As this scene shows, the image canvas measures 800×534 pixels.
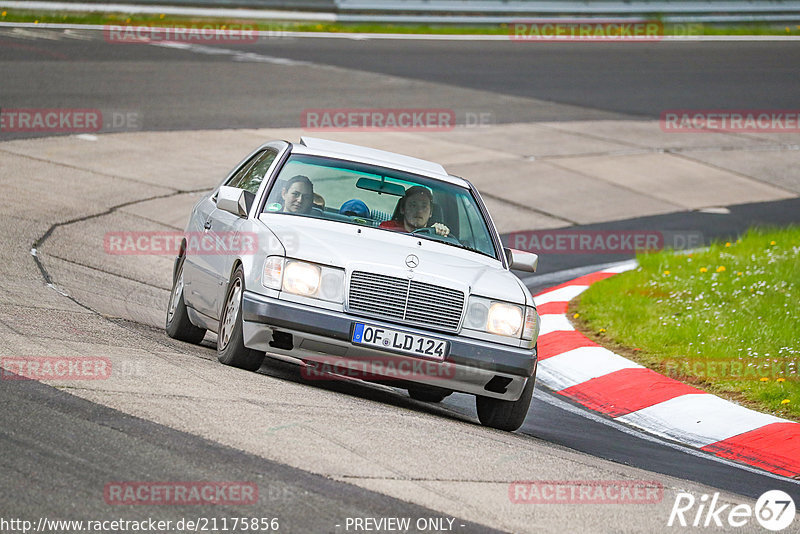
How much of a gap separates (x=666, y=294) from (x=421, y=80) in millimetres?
13042

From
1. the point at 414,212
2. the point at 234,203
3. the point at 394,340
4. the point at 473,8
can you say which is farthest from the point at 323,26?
the point at 394,340

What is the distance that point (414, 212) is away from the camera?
808cm

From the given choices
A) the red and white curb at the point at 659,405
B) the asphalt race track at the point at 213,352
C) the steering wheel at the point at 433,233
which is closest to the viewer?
the asphalt race track at the point at 213,352

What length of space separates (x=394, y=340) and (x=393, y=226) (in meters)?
A: 1.25

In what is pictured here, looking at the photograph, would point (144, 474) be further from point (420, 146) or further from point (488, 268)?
point (420, 146)

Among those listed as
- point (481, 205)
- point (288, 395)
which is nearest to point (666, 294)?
point (481, 205)

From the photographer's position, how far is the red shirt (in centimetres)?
792

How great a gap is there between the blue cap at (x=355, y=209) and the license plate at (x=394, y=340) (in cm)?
132

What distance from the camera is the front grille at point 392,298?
7020 mm

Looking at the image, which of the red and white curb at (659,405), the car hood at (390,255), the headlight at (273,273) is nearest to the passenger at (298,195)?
the car hood at (390,255)

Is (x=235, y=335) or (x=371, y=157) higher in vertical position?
(x=371, y=157)

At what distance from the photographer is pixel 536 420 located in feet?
26.7

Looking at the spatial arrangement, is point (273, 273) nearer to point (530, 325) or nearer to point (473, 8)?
point (530, 325)

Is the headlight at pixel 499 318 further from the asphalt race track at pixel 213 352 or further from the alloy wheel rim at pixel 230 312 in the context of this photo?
the alloy wheel rim at pixel 230 312
